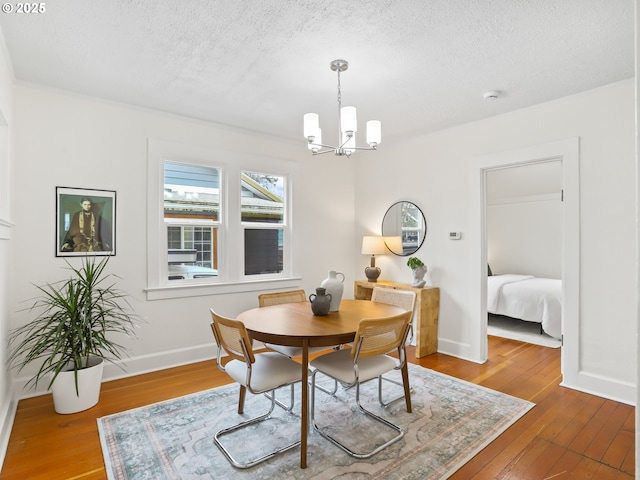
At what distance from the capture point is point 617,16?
6.48ft

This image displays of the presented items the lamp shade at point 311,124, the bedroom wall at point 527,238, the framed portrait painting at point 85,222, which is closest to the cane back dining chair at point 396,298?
the lamp shade at point 311,124

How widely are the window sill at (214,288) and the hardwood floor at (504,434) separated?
74 cm

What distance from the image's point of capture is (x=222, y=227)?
3969mm

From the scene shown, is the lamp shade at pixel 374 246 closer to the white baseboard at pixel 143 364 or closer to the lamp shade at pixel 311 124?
the white baseboard at pixel 143 364

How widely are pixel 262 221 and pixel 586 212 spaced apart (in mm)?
3231

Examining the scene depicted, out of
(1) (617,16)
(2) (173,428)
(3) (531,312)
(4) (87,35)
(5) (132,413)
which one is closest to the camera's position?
(1) (617,16)

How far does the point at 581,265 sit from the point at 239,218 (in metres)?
3.36

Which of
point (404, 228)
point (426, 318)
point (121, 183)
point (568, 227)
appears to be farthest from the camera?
point (404, 228)

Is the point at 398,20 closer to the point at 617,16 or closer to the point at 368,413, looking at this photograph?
the point at 617,16

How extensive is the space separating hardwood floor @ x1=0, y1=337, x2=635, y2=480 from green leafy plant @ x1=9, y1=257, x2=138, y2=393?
33cm

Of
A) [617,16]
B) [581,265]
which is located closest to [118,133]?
[617,16]

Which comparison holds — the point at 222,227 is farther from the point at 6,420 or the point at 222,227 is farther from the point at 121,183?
the point at 6,420

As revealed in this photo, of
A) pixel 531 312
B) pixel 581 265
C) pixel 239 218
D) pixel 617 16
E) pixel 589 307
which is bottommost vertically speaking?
pixel 531 312

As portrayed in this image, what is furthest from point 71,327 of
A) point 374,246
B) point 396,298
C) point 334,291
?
point 374,246
